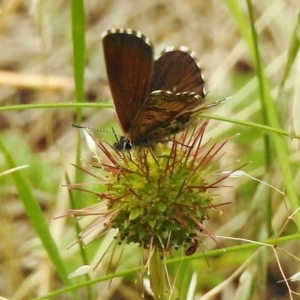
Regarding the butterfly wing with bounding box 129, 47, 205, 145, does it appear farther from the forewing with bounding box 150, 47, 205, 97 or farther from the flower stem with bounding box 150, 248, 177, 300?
the flower stem with bounding box 150, 248, 177, 300

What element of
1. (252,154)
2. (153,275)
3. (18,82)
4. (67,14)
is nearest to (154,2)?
(67,14)

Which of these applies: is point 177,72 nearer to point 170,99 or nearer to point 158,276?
point 170,99

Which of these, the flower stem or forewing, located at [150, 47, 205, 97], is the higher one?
forewing, located at [150, 47, 205, 97]

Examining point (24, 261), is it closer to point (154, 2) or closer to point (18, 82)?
point (18, 82)

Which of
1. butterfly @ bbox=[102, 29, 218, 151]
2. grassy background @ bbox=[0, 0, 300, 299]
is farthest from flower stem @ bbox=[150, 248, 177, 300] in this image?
butterfly @ bbox=[102, 29, 218, 151]

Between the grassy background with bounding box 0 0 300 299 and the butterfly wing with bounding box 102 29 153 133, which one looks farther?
the grassy background with bounding box 0 0 300 299

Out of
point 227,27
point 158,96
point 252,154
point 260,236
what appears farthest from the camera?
point 227,27

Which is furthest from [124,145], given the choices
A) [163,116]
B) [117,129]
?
[117,129]
